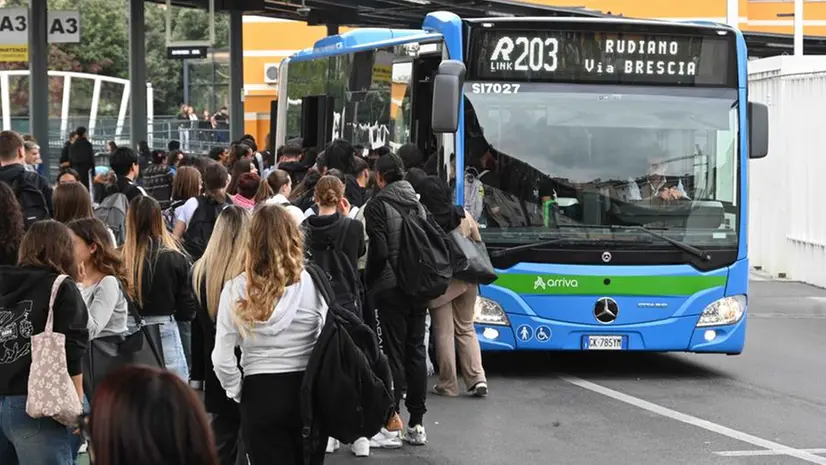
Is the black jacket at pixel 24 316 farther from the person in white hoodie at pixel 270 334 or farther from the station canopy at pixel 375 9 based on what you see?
the station canopy at pixel 375 9

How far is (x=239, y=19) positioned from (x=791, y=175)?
12.0 m

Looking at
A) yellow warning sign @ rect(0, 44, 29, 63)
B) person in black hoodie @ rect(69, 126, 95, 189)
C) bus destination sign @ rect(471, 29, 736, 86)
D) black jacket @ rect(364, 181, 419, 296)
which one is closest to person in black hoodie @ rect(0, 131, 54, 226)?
black jacket @ rect(364, 181, 419, 296)

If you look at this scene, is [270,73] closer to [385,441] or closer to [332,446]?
[385,441]

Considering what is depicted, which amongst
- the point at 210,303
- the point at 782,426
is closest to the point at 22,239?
the point at 210,303

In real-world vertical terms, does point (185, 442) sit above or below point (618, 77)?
below

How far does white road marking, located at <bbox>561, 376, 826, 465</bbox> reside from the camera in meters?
9.16

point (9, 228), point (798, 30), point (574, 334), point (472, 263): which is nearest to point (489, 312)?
point (574, 334)

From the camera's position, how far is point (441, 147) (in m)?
11.9

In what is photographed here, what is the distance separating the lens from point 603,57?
39.7ft

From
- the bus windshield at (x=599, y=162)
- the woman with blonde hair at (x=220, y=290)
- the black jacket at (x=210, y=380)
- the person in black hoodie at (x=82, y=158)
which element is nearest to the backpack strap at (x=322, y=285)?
the woman with blonde hair at (x=220, y=290)

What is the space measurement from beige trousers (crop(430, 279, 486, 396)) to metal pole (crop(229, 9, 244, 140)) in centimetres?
1807

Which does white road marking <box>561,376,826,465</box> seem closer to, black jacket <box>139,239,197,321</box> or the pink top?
the pink top

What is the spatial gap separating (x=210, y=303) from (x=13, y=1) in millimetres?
54236

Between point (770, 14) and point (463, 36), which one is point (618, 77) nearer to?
point (463, 36)
